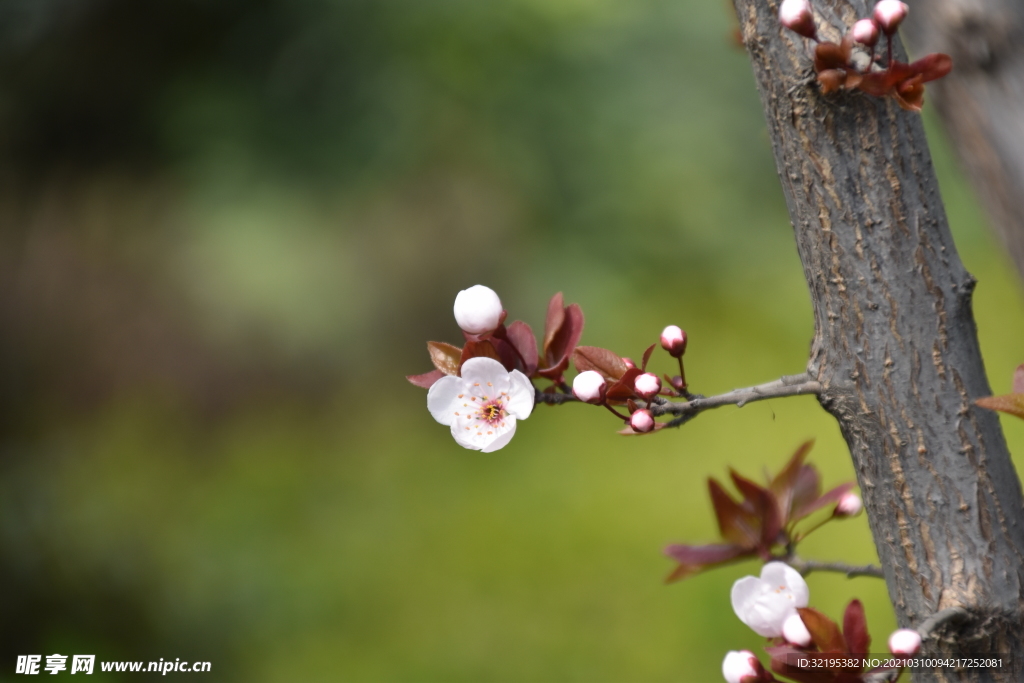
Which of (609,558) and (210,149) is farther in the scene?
(210,149)

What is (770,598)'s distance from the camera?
19.9 inches

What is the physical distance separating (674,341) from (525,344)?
10cm

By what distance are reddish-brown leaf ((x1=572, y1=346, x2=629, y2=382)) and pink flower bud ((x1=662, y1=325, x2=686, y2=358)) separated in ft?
0.14

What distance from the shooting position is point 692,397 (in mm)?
495

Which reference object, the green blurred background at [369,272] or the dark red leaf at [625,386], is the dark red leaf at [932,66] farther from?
the green blurred background at [369,272]

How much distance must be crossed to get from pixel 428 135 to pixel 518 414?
2092mm

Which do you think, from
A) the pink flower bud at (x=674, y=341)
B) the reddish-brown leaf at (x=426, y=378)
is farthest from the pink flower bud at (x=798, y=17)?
the reddish-brown leaf at (x=426, y=378)

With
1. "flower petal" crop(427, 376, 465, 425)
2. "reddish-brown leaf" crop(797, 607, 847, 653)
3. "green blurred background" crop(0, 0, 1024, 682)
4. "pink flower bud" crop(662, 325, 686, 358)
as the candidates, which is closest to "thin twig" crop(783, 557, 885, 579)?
"reddish-brown leaf" crop(797, 607, 847, 653)

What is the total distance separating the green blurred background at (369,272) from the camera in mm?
1735

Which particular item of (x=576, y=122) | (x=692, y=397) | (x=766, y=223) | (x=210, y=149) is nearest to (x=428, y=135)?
(x=576, y=122)

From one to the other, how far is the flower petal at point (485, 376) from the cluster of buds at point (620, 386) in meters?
0.04

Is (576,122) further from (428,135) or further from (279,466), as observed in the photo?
(279,466)

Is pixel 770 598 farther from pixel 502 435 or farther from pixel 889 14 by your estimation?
pixel 889 14

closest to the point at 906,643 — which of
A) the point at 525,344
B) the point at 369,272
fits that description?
the point at 525,344
